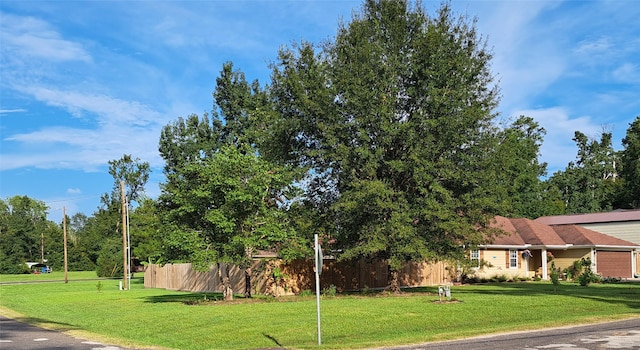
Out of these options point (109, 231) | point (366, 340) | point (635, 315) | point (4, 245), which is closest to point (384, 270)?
point (635, 315)

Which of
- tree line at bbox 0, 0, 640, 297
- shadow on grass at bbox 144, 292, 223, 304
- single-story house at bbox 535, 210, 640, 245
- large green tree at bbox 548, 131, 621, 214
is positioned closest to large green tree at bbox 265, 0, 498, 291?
tree line at bbox 0, 0, 640, 297

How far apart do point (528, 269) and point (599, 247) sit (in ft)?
18.4

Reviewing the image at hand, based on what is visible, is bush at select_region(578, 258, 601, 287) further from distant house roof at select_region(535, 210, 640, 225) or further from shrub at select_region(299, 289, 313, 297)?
shrub at select_region(299, 289, 313, 297)

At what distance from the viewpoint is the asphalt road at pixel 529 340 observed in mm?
11984

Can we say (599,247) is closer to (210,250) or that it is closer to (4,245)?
(210,250)

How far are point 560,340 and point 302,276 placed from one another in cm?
2042

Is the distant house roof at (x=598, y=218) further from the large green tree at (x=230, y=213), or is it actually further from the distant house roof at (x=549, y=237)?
the large green tree at (x=230, y=213)

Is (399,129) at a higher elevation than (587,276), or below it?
higher

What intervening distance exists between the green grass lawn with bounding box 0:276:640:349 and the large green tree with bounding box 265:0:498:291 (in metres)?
4.25

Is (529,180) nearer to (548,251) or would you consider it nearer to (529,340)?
(548,251)

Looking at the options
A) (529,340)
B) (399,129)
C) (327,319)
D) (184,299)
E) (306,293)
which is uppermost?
(399,129)

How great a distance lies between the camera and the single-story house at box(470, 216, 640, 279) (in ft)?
135

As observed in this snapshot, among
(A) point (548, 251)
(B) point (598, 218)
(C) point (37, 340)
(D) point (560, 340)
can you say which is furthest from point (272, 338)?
(B) point (598, 218)

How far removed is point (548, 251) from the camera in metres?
43.8
